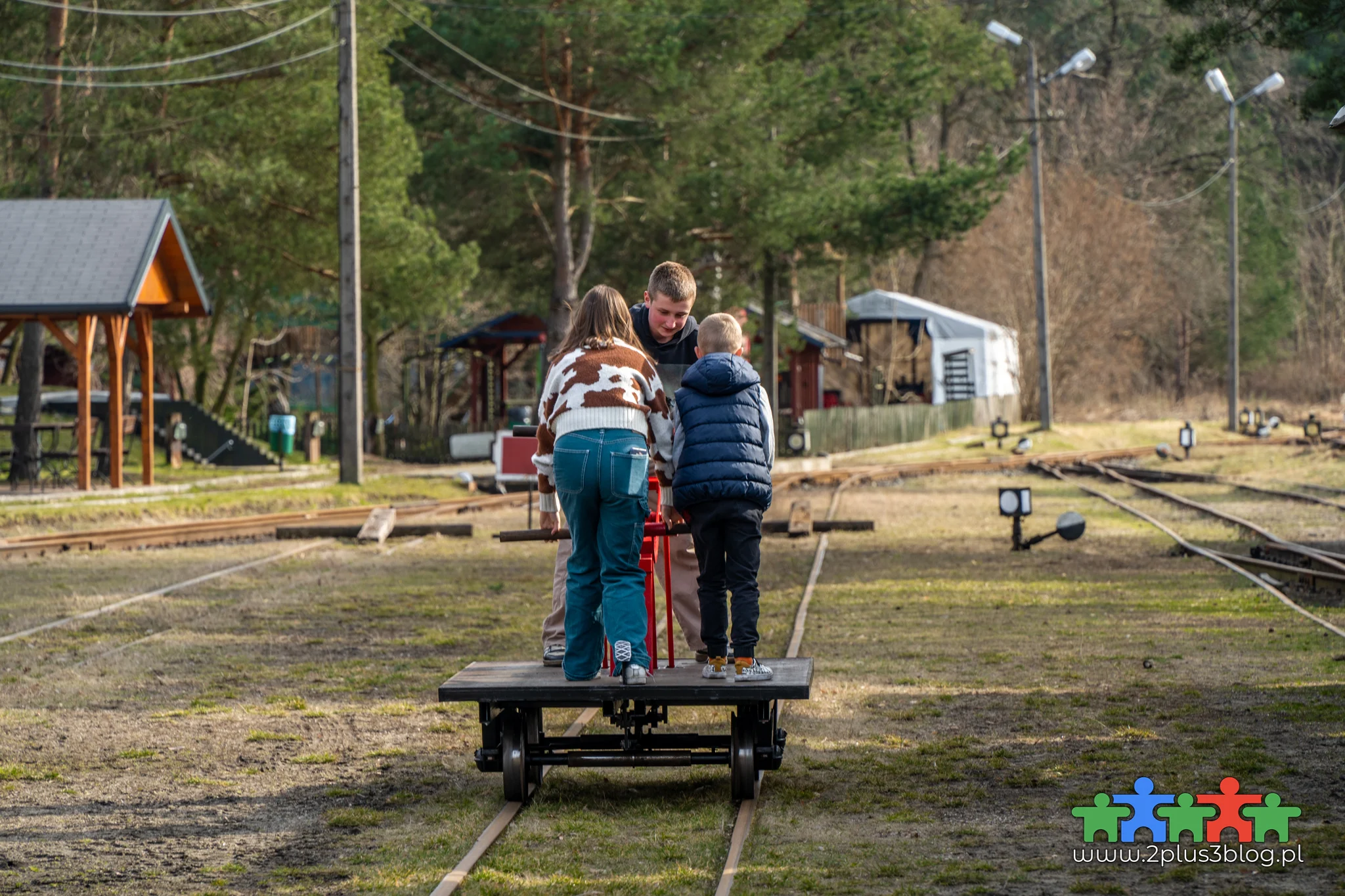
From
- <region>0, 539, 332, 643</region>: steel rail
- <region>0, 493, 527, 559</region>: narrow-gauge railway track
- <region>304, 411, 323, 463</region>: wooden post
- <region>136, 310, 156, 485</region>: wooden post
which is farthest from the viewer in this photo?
<region>304, 411, 323, 463</region>: wooden post

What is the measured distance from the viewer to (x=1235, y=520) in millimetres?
19828

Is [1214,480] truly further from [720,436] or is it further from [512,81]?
[720,436]

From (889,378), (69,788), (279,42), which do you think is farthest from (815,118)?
(69,788)

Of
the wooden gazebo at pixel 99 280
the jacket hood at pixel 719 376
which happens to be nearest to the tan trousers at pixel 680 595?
the jacket hood at pixel 719 376

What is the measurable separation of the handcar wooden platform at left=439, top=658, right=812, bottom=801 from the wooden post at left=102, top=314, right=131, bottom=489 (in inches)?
706

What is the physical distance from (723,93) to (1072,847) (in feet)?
99.3

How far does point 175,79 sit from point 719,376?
25.8 m

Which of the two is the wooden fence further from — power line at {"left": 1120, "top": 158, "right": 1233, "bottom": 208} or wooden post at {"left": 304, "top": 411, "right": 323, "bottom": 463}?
power line at {"left": 1120, "top": 158, "right": 1233, "bottom": 208}

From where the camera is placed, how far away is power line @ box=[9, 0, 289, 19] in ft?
88.4

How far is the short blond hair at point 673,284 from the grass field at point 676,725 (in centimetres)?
205

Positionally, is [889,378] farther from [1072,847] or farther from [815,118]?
[1072,847]

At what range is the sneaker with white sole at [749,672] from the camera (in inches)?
251

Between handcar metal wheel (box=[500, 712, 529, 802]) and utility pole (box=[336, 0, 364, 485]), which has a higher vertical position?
utility pole (box=[336, 0, 364, 485])

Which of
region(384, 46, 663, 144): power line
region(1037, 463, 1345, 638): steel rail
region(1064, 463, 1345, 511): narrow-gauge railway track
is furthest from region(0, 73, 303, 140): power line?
region(1064, 463, 1345, 511): narrow-gauge railway track
